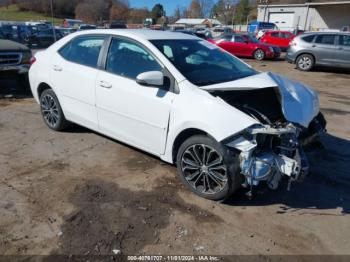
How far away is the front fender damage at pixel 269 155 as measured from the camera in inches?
126

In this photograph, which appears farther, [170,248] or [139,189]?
[139,189]

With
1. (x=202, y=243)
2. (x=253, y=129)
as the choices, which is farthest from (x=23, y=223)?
(x=253, y=129)

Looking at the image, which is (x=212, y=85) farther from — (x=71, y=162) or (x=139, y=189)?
(x=71, y=162)

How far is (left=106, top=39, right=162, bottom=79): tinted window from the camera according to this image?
399cm

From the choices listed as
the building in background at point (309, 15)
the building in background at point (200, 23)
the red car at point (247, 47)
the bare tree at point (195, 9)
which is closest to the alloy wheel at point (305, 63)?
the red car at point (247, 47)

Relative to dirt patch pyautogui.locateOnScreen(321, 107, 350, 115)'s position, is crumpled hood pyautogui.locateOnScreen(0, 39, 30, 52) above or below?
above

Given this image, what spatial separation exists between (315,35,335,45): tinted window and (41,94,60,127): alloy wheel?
12.6m

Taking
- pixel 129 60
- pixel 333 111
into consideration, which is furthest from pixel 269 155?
pixel 333 111

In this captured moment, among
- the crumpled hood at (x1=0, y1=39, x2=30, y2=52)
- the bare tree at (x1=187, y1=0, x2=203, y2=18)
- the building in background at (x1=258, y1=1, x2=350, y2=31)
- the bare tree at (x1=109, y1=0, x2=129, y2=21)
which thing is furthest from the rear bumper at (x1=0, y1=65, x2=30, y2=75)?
the bare tree at (x1=187, y1=0, x2=203, y2=18)

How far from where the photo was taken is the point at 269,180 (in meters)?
3.33

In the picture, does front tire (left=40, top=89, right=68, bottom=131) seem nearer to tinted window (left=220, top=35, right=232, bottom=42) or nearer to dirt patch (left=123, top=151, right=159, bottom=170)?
dirt patch (left=123, top=151, right=159, bottom=170)

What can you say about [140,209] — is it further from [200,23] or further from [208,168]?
[200,23]

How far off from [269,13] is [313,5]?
6570 millimetres

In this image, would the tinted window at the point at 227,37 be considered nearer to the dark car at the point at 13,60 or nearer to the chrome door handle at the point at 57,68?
the dark car at the point at 13,60
